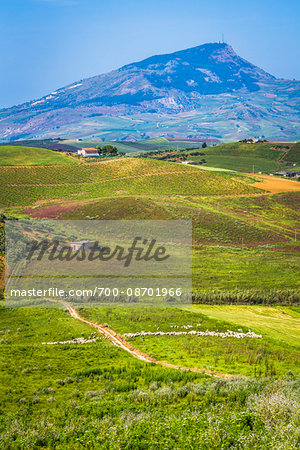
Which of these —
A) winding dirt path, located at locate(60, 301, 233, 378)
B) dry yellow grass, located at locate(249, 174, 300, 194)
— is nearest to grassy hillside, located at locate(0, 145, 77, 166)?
dry yellow grass, located at locate(249, 174, 300, 194)

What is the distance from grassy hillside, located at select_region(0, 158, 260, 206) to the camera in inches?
4210

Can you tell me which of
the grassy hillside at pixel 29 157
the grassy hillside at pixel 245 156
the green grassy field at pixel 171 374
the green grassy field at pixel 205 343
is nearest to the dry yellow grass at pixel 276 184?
the grassy hillside at pixel 245 156

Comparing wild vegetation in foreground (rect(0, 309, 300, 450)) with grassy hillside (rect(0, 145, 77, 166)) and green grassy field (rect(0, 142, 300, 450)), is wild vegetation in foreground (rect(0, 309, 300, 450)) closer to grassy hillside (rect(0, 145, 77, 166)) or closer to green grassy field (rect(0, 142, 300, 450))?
green grassy field (rect(0, 142, 300, 450))

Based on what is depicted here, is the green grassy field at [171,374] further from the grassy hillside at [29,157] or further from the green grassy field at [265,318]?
the grassy hillside at [29,157]

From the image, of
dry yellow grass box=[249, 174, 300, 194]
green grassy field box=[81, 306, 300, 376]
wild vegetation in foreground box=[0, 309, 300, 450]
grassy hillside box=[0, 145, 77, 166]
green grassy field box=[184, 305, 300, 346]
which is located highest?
grassy hillside box=[0, 145, 77, 166]

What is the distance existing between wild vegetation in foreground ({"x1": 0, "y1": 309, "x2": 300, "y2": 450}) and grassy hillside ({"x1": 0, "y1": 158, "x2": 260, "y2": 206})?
81090 mm

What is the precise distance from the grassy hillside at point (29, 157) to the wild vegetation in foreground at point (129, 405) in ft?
367

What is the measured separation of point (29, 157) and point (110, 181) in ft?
121

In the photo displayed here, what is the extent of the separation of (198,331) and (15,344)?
1122cm

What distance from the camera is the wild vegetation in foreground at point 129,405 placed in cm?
1466

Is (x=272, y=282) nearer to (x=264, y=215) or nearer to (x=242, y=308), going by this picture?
(x=242, y=308)

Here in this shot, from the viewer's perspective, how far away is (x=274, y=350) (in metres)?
25.3

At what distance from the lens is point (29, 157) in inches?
5512

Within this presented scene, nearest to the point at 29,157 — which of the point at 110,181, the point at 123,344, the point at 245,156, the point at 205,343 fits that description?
the point at 110,181
